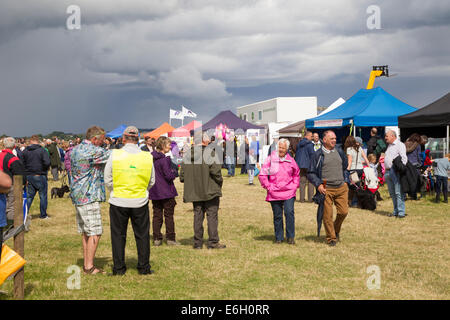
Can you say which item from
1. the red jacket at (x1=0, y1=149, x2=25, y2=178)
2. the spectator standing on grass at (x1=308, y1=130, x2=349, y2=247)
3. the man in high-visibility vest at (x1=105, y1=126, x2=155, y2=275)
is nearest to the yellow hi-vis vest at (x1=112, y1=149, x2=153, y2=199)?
the man in high-visibility vest at (x1=105, y1=126, x2=155, y2=275)

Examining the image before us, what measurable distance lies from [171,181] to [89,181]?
2059 millimetres

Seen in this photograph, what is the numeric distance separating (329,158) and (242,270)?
2.62 metres

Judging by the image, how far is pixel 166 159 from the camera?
7.82 metres

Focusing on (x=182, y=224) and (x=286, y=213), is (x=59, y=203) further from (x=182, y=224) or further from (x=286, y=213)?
(x=286, y=213)

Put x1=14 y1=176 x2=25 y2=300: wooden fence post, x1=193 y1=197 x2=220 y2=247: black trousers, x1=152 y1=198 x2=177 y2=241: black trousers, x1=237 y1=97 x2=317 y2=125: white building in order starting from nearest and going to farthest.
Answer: x1=14 y1=176 x2=25 y2=300: wooden fence post → x1=193 y1=197 x2=220 y2=247: black trousers → x1=152 y1=198 x2=177 y2=241: black trousers → x1=237 y1=97 x2=317 y2=125: white building

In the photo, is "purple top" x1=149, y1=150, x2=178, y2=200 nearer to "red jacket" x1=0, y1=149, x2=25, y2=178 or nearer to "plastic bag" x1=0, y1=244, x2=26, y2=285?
"red jacket" x1=0, y1=149, x2=25, y2=178

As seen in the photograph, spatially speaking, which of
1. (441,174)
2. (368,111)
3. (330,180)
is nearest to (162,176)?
(330,180)

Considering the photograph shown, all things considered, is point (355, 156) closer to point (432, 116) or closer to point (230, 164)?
point (432, 116)

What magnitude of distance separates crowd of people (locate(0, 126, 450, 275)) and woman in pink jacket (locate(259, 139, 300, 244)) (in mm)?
17

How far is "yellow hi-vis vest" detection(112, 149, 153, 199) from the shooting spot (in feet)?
18.9

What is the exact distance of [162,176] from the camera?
784 centimetres

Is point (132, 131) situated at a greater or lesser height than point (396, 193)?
greater

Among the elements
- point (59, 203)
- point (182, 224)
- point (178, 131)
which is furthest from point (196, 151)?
point (178, 131)
